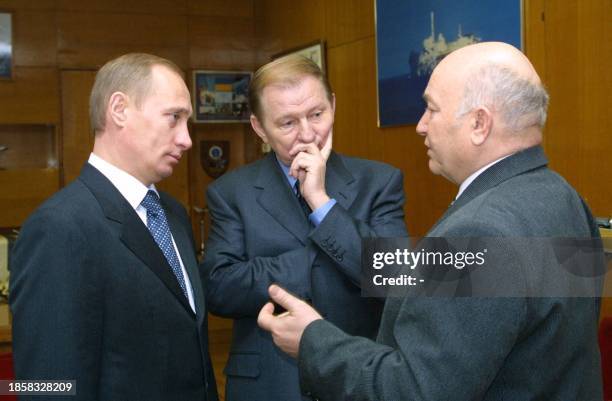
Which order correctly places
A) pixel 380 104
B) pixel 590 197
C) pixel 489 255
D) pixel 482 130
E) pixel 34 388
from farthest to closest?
pixel 380 104 < pixel 590 197 < pixel 34 388 < pixel 482 130 < pixel 489 255

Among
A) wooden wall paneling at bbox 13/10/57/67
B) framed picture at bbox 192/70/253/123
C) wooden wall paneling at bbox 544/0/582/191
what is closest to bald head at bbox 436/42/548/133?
wooden wall paneling at bbox 544/0/582/191

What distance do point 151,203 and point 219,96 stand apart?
6.71 metres

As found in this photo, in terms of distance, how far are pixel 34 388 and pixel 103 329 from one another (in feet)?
0.64

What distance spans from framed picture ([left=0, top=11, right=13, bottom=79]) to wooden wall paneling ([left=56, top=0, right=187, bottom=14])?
22.2 inches

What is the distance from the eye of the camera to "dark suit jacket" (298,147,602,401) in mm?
1253

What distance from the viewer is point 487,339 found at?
1251 millimetres

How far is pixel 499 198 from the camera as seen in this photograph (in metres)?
1.35

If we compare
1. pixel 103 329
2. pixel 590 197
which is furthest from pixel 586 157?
pixel 103 329

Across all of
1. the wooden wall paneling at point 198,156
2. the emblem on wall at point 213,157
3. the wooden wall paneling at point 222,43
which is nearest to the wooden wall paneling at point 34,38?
the wooden wall paneling at point 222,43

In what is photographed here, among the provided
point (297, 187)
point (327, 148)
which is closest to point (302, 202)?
point (297, 187)

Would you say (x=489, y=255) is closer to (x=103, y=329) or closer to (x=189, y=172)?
(x=103, y=329)

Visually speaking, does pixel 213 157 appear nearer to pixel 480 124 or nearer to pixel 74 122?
pixel 74 122

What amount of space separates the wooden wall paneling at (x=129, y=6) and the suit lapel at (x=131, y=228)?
675cm

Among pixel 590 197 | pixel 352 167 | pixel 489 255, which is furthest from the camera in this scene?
pixel 590 197
